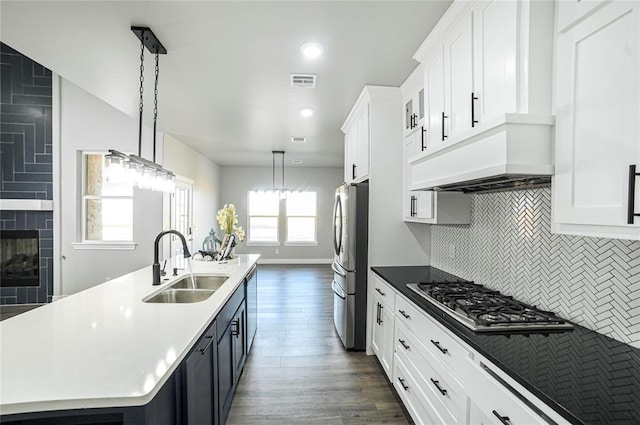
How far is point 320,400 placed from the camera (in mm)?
2418

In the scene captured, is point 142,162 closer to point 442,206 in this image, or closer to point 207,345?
point 207,345

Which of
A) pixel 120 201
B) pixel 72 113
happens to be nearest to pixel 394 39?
pixel 120 201

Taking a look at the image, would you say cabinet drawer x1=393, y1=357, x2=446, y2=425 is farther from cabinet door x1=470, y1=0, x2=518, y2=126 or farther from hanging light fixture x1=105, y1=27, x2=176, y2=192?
hanging light fixture x1=105, y1=27, x2=176, y2=192

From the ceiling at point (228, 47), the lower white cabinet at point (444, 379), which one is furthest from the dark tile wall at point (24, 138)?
the lower white cabinet at point (444, 379)

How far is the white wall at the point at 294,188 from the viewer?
859 centimetres

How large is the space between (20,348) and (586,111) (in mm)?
2322

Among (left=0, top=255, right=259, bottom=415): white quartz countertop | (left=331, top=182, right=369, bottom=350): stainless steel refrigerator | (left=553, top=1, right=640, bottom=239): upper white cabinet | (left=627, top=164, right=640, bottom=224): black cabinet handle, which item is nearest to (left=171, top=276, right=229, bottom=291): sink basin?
(left=0, top=255, right=259, bottom=415): white quartz countertop

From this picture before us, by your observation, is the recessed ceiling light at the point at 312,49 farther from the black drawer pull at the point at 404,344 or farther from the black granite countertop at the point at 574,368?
the black drawer pull at the point at 404,344

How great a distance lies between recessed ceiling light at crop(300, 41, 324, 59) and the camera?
7.16 ft

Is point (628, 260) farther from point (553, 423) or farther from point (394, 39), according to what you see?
point (394, 39)

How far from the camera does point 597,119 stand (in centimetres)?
106

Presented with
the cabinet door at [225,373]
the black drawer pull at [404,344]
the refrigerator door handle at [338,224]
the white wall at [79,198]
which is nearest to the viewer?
the cabinet door at [225,373]

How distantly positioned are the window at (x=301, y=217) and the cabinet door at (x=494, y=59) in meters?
7.20

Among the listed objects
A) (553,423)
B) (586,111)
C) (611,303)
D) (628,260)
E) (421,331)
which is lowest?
(421,331)
